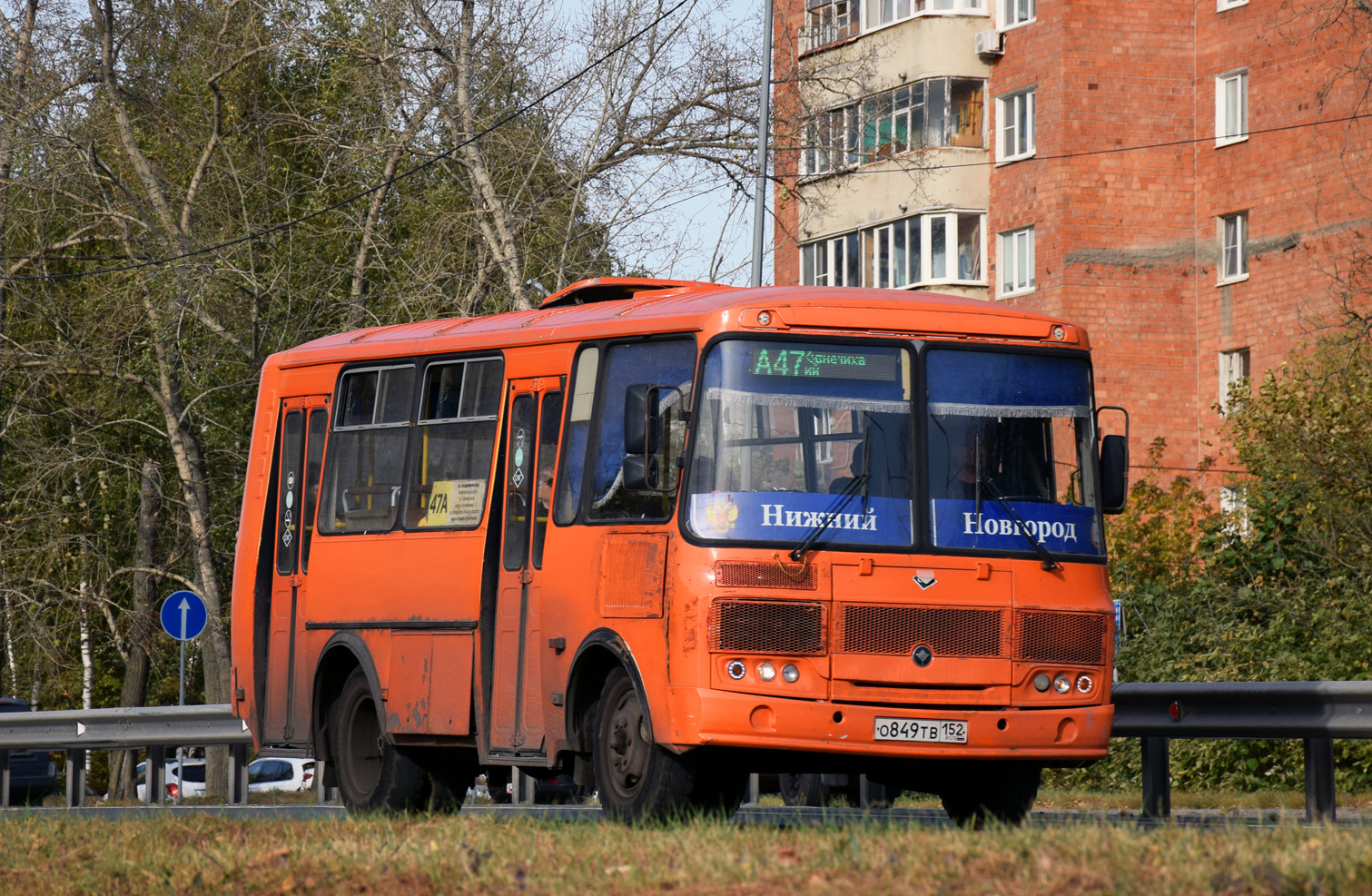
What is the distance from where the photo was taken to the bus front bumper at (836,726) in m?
10.6

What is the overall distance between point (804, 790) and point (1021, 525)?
7.04 meters

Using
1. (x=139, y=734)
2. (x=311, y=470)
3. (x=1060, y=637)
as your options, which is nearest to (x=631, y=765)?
(x=1060, y=637)

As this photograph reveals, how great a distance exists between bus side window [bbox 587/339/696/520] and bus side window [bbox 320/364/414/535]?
2152mm

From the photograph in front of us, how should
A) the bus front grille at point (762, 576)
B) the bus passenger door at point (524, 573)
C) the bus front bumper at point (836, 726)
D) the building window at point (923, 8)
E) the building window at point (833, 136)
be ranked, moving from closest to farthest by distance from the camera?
the bus front bumper at point (836, 726) → the bus front grille at point (762, 576) → the bus passenger door at point (524, 573) → the building window at point (833, 136) → the building window at point (923, 8)

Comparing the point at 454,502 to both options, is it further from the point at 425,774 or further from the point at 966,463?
the point at 966,463

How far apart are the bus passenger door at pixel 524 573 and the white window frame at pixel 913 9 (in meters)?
29.5

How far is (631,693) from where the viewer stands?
37.4ft

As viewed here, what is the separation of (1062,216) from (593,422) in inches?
1115

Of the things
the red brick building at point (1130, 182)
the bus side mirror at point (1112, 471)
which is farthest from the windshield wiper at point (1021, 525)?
the red brick building at point (1130, 182)

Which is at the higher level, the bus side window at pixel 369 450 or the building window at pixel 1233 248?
the building window at pixel 1233 248

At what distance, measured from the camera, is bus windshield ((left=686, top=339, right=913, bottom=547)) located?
10.9m

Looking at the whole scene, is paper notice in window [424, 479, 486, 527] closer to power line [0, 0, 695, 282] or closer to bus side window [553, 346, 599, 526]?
bus side window [553, 346, 599, 526]

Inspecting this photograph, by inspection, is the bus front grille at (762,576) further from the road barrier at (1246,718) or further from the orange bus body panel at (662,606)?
the road barrier at (1246,718)

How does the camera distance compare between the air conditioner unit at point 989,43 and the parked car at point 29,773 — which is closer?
the parked car at point 29,773
